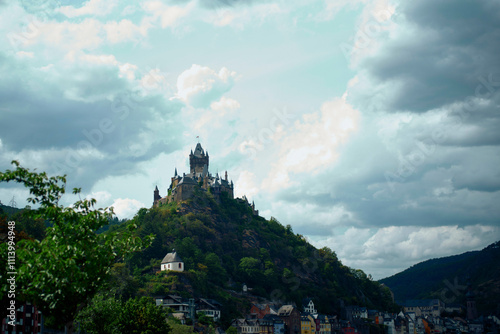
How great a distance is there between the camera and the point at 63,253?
105 ft

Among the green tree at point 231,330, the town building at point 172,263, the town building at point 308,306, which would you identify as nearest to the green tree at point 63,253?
the green tree at point 231,330

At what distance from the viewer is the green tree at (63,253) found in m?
31.3

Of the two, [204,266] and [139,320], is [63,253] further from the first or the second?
[204,266]

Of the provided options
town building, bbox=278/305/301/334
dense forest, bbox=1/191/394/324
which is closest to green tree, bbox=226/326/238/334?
dense forest, bbox=1/191/394/324

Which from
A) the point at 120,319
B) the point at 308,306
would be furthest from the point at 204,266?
A: the point at 120,319

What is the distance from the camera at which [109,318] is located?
61.5 metres

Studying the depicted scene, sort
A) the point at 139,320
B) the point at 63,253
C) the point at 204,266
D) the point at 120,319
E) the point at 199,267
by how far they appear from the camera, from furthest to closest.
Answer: the point at 204,266 < the point at 199,267 < the point at 139,320 < the point at 120,319 < the point at 63,253

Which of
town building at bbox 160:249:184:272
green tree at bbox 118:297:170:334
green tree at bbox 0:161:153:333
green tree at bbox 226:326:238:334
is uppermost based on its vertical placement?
town building at bbox 160:249:184:272

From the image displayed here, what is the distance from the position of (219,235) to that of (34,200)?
165497 millimetres

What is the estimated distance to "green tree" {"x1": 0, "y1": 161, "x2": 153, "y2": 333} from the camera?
31266mm

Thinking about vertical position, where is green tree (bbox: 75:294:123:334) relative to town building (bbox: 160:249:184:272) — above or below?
below

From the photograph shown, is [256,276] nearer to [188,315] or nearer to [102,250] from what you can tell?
[188,315]

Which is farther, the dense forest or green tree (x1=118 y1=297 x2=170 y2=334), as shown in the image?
→ the dense forest

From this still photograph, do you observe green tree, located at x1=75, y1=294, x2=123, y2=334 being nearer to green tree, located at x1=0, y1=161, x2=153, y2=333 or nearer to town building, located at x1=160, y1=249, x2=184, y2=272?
green tree, located at x1=0, y1=161, x2=153, y2=333
